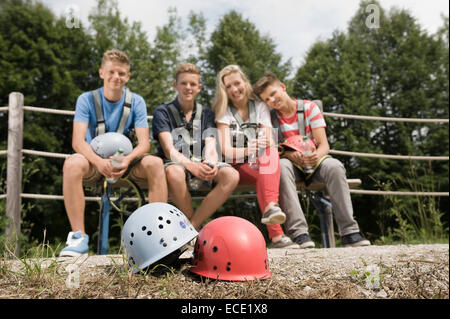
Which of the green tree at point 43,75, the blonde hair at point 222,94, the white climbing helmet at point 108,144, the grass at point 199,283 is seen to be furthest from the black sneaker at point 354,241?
the green tree at point 43,75

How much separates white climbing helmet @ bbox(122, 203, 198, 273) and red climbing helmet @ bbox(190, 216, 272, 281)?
11 cm

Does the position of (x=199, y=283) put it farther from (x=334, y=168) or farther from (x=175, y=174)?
(x=334, y=168)

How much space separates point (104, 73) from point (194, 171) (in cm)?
114

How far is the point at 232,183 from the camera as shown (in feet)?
10.1

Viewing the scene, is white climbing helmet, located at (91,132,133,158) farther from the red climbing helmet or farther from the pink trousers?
the red climbing helmet

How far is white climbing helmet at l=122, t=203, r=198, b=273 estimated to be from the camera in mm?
1930

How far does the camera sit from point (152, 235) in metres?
1.95

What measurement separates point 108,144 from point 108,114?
40 centimetres

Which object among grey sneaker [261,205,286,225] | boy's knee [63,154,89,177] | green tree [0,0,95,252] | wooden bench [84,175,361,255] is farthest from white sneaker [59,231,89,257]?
green tree [0,0,95,252]

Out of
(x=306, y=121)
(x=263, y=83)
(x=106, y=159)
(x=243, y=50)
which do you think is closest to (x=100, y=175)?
(x=106, y=159)

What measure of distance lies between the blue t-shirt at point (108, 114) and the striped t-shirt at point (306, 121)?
1.21m

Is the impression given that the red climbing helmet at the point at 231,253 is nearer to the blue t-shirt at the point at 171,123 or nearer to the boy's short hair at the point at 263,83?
the blue t-shirt at the point at 171,123

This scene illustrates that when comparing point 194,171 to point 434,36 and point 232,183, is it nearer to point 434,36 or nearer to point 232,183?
point 232,183
